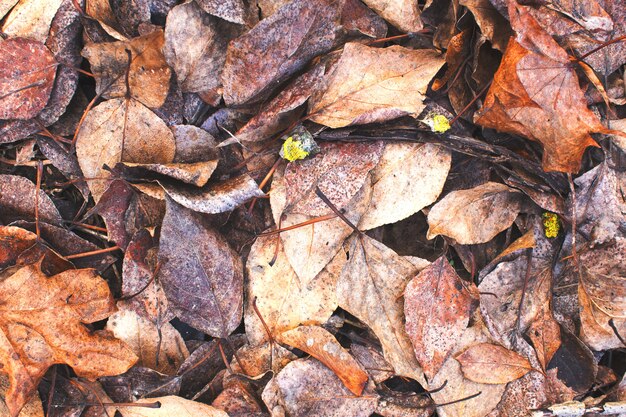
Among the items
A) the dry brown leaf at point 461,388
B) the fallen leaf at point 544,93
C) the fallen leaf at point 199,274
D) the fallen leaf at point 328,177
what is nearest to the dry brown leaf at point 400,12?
the fallen leaf at point 544,93

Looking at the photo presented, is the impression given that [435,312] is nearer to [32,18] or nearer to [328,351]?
[328,351]

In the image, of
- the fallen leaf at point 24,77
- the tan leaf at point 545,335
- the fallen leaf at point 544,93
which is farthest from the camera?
the tan leaf at point 545,335

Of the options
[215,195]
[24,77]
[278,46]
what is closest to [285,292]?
[215,195]

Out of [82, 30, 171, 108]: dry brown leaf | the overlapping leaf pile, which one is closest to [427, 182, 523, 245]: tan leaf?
the overlapping leaf pile

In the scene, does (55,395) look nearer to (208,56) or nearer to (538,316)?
(208,56)

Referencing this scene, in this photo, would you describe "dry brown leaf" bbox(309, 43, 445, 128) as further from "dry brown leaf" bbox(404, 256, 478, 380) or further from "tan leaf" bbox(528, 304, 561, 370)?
"tan leaf" bbox(528, 304, 561, 370)

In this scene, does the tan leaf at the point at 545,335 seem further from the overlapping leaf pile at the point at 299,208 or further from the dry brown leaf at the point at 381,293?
the dry brown leaf at the point at 381,293

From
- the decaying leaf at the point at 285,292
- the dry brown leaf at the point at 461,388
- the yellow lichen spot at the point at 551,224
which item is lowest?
the dry brown leaf at the point at 461,388
